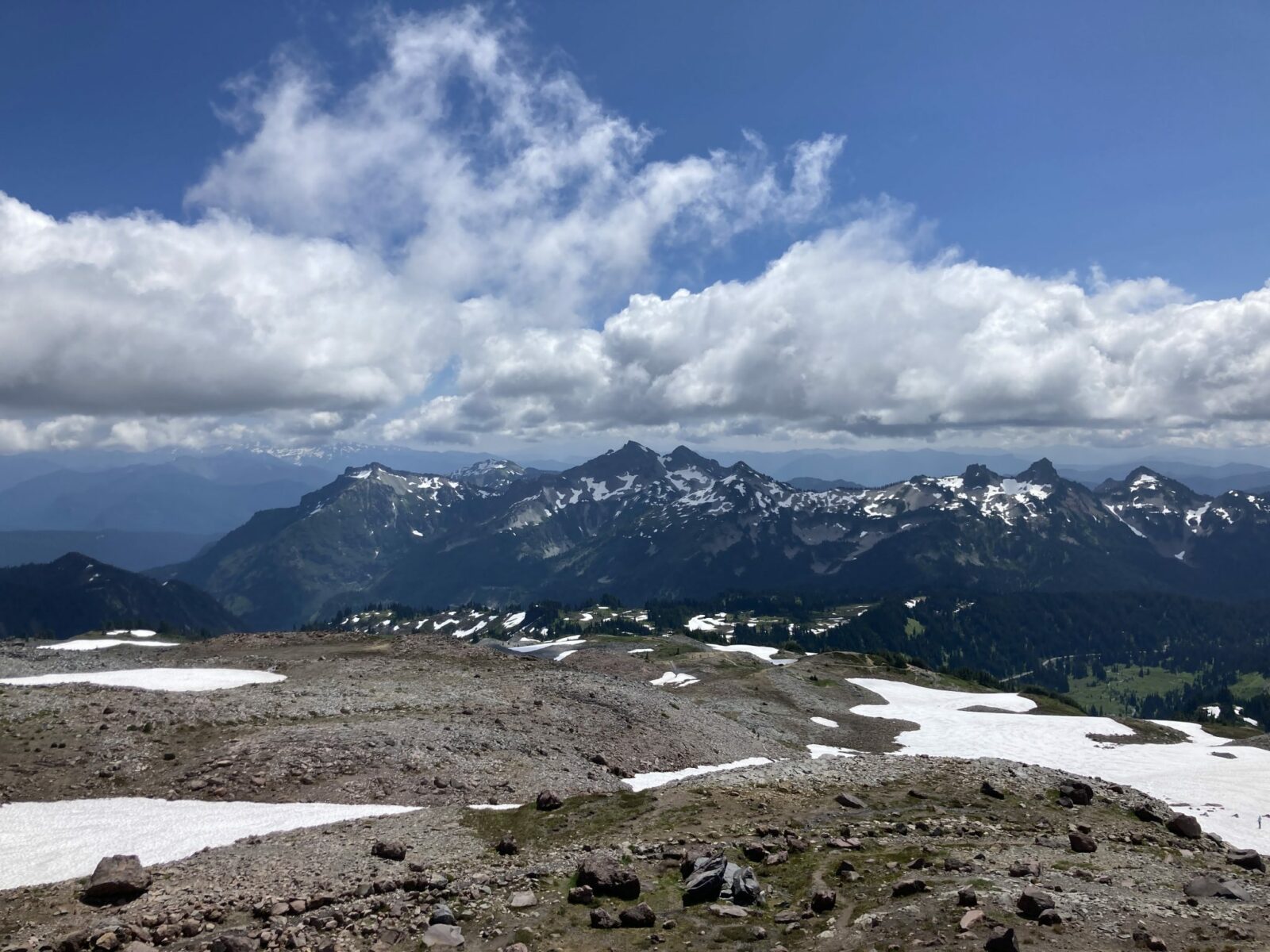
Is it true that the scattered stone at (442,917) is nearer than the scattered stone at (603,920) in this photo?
No

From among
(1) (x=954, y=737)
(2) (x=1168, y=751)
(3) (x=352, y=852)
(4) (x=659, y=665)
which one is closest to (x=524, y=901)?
(3) (x=352, y=852)

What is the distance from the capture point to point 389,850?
2253 cm

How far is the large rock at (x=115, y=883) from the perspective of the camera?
783 inches

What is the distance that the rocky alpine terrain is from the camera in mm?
17312

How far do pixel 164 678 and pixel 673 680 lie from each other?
2179 inches

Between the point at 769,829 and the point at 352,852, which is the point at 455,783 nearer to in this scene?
the point at 352,852

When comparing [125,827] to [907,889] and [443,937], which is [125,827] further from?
[907,889]

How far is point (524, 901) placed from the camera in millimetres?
18828

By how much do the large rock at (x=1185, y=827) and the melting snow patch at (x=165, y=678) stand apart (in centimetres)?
5001

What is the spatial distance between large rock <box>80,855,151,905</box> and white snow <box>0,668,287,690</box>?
26.9m

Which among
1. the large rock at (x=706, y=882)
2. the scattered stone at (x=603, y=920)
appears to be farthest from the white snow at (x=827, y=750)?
the scattered stone at (x=603, y=920)

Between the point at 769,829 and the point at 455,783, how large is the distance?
14954mm

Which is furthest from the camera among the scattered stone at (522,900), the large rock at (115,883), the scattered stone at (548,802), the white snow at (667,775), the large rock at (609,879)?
the white snow at (667,775)

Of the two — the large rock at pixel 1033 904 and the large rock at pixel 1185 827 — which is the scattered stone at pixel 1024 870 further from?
the large rock at pixel 1185 827
